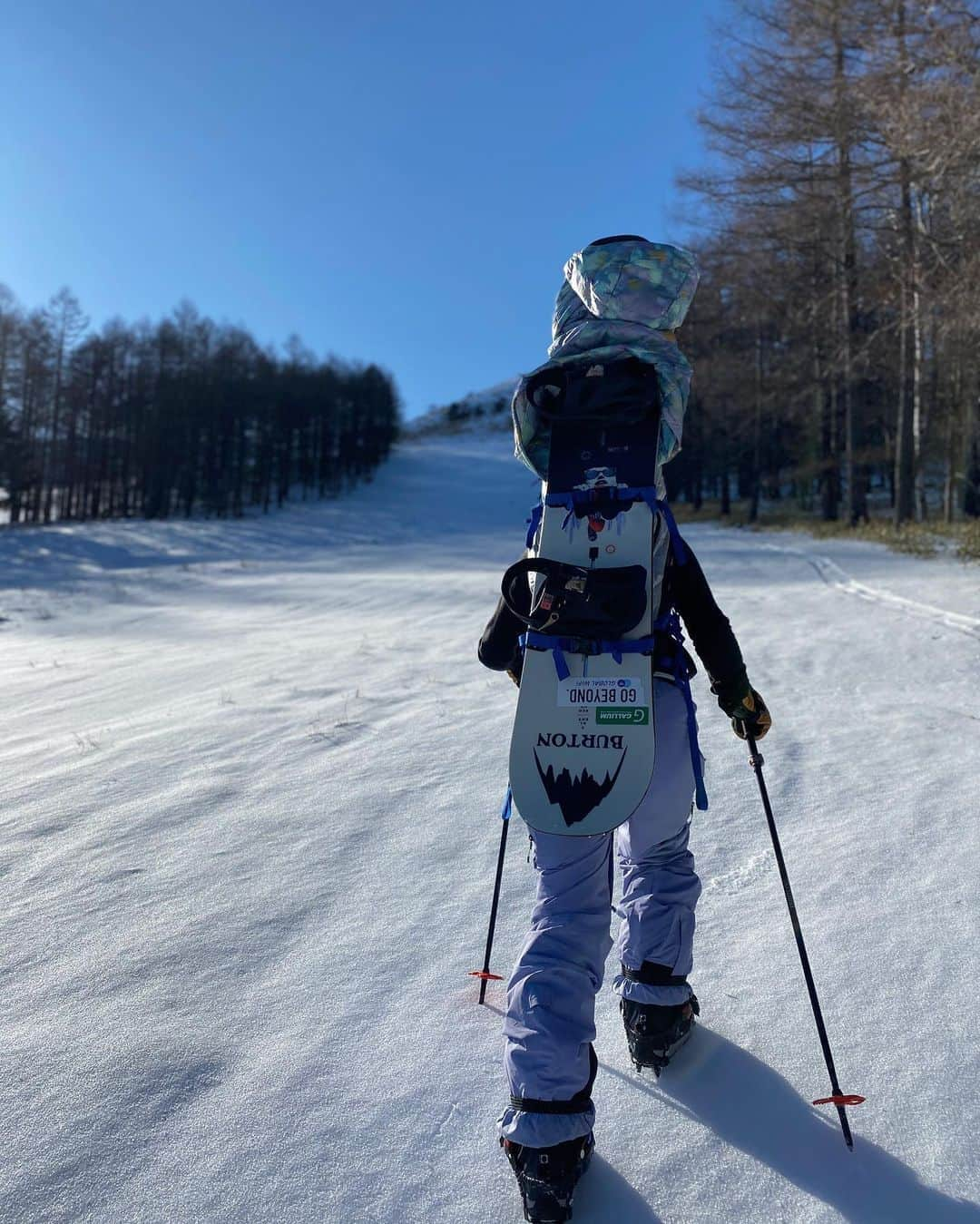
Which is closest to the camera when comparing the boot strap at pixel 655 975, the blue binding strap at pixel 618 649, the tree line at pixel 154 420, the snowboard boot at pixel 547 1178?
the snowboard boot at pixel 547 1178

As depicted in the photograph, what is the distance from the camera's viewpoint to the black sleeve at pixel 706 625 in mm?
2059

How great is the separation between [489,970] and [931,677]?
437cm

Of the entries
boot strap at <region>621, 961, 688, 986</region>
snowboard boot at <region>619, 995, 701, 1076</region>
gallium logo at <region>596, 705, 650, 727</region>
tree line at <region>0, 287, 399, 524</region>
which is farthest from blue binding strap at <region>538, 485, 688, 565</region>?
tree line at <region>0, 287, 399, 524</region>

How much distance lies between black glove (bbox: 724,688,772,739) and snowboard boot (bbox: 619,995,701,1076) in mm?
736

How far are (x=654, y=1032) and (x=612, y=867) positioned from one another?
52cm

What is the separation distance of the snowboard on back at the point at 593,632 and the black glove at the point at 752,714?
1.15ft

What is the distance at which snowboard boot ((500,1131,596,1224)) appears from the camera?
1662 mm

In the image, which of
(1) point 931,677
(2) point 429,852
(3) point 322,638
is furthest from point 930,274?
(2) point 429,852

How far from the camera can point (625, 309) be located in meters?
2.12

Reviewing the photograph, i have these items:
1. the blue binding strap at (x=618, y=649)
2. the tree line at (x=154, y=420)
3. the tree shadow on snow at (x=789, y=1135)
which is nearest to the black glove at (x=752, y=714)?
the blue binding strap at (x=618, y=649)

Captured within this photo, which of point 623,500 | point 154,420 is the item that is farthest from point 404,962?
point 154,420

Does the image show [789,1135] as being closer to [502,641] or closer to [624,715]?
[624,715]

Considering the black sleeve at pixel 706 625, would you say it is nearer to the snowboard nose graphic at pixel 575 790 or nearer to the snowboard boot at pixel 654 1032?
the snowboard nose graphic at pixel 575 790

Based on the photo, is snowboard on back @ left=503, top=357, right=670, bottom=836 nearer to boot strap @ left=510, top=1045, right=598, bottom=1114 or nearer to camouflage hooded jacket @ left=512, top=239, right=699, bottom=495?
camouflage hooded jacket @ left=512, top=239, right=699, bottom=495
